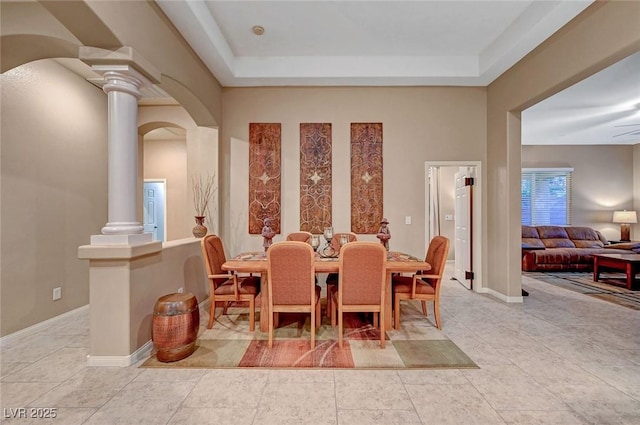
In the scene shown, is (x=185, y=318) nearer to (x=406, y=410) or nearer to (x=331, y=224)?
(x=406, y=410)

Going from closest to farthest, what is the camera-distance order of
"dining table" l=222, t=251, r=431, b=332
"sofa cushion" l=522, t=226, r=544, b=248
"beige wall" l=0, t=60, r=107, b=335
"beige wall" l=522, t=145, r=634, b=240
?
"dining table" l=222, t=251, r=431, b=332 < "beige wall" l=0, t=60, r=107, b=335 < "sofa cushion" l=522, t=226, r=544, b=248 < "beige wall" l=522, t=145, r=634, b=240

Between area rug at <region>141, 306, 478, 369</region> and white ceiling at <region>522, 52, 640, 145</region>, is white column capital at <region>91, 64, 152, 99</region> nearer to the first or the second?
area rug at <region>141, 306, 478, 369</region>

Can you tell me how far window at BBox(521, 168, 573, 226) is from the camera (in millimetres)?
7699

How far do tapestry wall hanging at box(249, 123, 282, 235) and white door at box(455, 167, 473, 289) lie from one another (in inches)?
121

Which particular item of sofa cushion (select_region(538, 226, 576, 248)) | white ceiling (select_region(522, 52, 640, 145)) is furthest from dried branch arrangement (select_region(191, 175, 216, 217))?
sofa cushion (select_region(538, 226, 576, 248))

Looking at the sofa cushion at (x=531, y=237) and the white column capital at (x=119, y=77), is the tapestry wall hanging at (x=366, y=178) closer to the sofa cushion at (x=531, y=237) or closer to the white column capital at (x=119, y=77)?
the white column capital at (x=119, y=77)

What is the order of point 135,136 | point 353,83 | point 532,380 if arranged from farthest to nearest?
point 353,83, point 135,136, point 532,380

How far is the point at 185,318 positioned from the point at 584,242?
8403 millimetres

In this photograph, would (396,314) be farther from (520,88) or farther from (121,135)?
(520,88)

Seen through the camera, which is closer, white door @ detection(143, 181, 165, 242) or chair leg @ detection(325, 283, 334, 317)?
chair leg @ detection(325, 283, 334, 317)

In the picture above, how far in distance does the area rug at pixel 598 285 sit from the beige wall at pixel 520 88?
155 centimetres

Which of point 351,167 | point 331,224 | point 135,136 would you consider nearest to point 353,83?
point 351,167

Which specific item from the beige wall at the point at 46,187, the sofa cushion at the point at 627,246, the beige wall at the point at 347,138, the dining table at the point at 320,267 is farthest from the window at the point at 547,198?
the beige wall at the point at 46,187

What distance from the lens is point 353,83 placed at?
4465 mm
